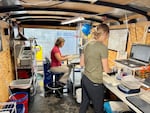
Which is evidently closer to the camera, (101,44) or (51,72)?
(101,44)

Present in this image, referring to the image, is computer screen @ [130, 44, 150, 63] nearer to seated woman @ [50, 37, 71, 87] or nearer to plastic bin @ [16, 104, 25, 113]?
seated woman @ [50, 37, 71, 87]

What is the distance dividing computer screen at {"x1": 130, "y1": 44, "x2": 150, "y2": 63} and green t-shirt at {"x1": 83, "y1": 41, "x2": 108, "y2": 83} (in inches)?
25.6

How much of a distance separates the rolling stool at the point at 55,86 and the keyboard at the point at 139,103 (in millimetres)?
2119

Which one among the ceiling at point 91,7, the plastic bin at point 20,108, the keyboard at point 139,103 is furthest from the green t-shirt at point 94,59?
the plastic bin at point 20,108

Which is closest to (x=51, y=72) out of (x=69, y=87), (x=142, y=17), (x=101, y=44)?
(x=69, y=87)

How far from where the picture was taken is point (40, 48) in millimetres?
5422

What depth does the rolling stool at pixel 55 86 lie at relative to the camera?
3.54 m

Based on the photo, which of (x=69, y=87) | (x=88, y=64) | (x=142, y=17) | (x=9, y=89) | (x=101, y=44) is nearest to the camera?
(x=101, y=44)

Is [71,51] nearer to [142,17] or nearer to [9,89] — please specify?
[9,89]

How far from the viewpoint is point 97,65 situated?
1.88 m

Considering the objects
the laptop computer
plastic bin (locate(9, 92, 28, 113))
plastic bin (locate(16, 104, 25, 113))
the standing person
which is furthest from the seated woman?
the laptop computer

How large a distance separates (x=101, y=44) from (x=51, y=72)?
200 cm

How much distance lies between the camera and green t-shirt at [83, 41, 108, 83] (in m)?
1.81

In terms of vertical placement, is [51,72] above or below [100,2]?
below
